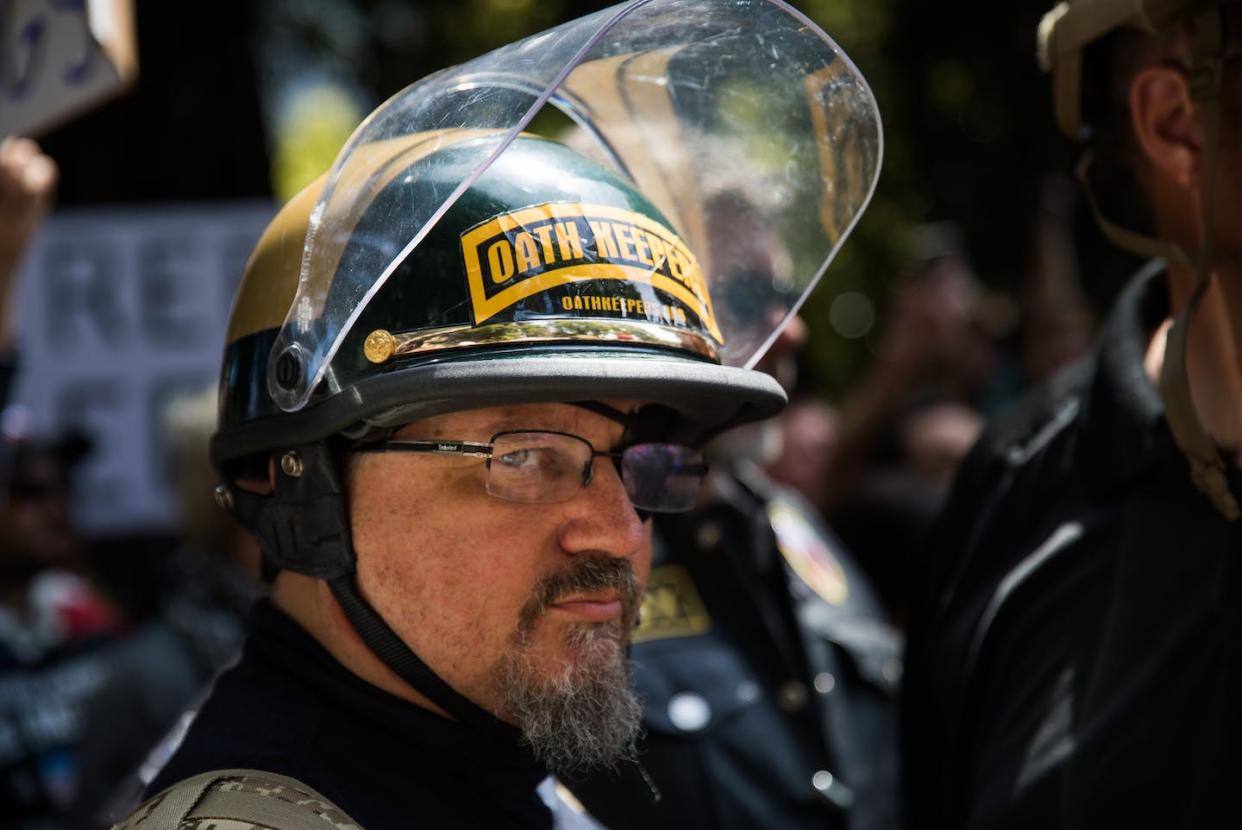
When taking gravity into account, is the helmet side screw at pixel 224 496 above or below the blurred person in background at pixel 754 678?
above

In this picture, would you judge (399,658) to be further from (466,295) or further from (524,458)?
(466,295)

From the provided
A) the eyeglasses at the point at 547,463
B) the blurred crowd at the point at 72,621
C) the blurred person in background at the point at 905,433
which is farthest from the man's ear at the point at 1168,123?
the blurred crowd at the point at 72,621

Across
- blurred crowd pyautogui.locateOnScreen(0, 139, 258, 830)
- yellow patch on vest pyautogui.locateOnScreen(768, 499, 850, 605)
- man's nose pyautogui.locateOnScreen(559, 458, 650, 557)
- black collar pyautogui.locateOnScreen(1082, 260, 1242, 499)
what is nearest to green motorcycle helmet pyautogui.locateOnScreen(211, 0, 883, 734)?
man's nose pyautogui.locateOnScreen(559, 458, 650, 557)

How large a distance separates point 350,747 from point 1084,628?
4.07 ft

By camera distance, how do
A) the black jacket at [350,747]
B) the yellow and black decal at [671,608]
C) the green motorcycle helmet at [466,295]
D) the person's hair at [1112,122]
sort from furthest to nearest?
the yellow and black decal at [671,608], the person's hair at [1112,122], the green motorcycle helmet at [466,295], the black jacket at [350,747]

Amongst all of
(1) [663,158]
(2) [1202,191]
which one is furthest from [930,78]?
(2) [1202,191]

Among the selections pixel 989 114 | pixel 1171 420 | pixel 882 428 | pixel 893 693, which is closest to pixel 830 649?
pixel 893 693

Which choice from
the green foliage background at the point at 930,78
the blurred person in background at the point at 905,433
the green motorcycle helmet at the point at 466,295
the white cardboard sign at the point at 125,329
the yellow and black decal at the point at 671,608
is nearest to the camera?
the green motorcycle helmet at the point at 466,295

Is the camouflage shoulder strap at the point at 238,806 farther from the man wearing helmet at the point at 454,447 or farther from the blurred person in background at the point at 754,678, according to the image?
the blurred person in background at the point at 754,678

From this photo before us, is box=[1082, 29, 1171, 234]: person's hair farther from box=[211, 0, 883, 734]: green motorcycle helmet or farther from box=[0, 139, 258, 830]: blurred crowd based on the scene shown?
box=[0, 139, 258, 830]: blurred crowd

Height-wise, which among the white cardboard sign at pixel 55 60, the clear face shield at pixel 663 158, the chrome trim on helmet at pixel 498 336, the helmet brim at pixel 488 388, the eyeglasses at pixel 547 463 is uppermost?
the white cardboard sign at pixel 55 60

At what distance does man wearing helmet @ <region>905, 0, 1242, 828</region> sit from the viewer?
219 centimetres

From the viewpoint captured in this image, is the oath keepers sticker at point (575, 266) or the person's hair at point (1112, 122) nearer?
the oath keepers sticker at point (575, 266)

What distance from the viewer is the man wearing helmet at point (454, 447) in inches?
73.7
